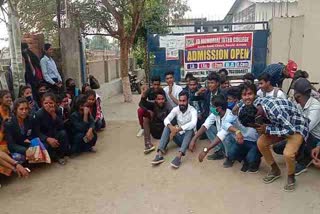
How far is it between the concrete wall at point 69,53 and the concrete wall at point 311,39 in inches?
191

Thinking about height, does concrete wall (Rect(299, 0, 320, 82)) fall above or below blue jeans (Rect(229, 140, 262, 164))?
above

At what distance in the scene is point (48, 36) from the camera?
11656 millimetres

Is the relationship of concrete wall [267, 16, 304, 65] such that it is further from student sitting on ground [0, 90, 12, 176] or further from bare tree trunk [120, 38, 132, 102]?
student sitting on ground [0, 90, 12, 176]

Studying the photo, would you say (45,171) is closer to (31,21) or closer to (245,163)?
(245,163)

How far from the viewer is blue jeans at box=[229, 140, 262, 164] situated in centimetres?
427

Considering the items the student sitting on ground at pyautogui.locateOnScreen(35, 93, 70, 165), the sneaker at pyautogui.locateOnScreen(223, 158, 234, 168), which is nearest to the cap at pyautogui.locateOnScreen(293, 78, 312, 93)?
the sneaker at pyautogui.locateOnScreen(223, 158, 234, 168)

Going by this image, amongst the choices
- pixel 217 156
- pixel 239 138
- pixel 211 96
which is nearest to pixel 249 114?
pixel 239 138

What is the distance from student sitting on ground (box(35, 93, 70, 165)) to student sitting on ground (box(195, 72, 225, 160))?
210cm

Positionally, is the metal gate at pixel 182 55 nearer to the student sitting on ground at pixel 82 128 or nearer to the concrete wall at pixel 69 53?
the concrete wall at pixel 69 53

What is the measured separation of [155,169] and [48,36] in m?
8.64

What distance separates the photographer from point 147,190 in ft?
13.2

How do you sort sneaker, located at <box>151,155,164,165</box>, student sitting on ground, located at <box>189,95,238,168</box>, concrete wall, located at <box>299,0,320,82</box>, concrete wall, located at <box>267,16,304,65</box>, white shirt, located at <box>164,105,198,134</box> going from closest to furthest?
1. student sitting on ground, located at <box>189,95,238,168</box>
2. sneaker, located at <box>151,155,164,165</box>
3. white shirt, located at <box>164,105,198,134</box>
4. concrete wall, located at <box>299,0,320,82</box>
5. concrete wall, located at <box>267,16,304,65</box>

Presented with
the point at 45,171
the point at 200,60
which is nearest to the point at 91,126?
the point at 45,171

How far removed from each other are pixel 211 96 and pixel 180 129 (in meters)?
0.90
